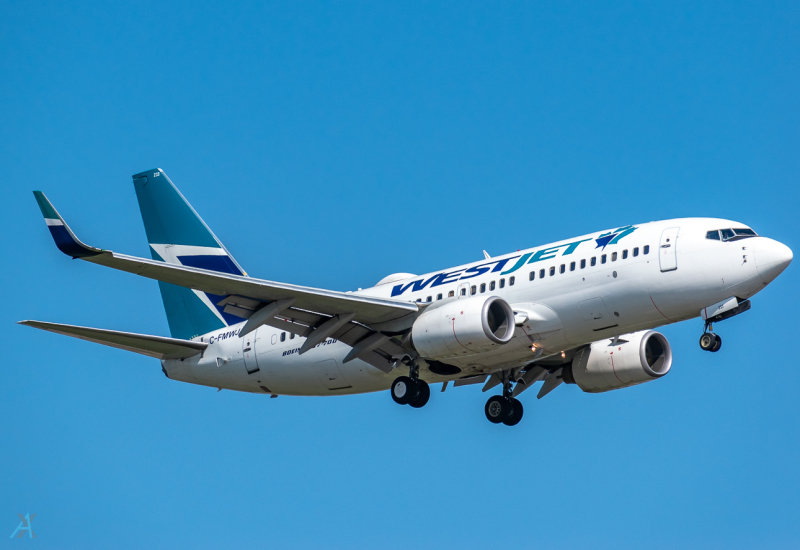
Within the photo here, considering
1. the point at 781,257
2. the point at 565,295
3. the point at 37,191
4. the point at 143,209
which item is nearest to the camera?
the point at 37,191

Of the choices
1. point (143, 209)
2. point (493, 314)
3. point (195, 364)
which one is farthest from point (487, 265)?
point (143, 209)

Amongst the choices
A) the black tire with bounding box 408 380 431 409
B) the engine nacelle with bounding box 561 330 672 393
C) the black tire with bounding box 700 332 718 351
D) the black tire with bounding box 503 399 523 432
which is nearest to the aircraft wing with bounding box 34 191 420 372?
the black tire with bounding box 408 380 431 409

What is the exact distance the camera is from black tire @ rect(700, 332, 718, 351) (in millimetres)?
27078

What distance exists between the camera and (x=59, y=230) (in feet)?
79.9

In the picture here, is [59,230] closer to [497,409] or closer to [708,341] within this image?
[497,409]

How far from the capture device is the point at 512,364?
105ft

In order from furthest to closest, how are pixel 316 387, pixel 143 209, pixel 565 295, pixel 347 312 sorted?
pixel 143 209 → pixel 316 387 → pixel 347 312 → pixel 565 295

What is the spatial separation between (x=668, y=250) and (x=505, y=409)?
31.8ft

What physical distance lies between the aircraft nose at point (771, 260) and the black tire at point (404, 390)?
11378 mm

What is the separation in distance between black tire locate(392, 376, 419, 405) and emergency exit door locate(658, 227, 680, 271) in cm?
900

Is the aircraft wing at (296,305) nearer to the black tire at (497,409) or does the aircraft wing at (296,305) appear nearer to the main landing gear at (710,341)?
the black tire at (497,409)

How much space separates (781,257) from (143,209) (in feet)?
86.8

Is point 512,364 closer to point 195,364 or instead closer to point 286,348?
point 286,348

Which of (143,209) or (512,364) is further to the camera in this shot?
(143,209)
